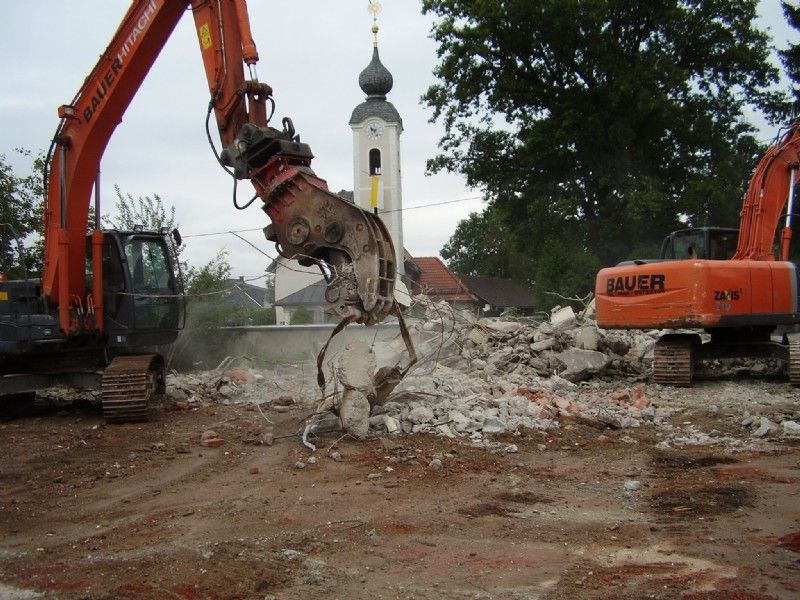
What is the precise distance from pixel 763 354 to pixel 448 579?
885 centimetres

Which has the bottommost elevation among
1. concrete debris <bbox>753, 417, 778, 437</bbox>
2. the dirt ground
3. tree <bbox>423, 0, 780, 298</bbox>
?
the dirt ground

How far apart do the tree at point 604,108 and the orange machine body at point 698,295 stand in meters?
14.6

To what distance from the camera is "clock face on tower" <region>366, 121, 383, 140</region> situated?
4331 cm

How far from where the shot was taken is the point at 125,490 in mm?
6234

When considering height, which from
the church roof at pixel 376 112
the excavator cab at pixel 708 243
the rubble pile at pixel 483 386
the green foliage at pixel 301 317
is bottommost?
the rubble pile at pixel 483 386

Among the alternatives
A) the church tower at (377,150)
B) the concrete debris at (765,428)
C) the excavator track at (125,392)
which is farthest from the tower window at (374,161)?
the concrete debris at (765,428)

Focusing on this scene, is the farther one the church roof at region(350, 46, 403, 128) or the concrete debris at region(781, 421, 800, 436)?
the church roof at region(350, 46, 403, 128)

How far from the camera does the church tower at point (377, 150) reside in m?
43.0

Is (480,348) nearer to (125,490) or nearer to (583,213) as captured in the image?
(125,490)

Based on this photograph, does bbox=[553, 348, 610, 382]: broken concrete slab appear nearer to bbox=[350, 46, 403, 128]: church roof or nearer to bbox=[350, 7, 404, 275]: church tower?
bbox=[350, 7, 404, 275]: church tower

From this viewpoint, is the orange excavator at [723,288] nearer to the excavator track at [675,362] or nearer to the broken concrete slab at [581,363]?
the excavator track at [675,362]

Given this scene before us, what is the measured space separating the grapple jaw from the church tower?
35.5 meters

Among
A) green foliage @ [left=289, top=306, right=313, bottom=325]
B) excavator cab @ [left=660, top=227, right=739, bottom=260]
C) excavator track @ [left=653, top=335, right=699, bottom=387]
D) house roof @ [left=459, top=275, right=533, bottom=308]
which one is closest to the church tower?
house roof @ [left=459, top=275, right=533, bottom=308]

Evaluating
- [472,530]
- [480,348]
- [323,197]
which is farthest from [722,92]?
[472,530]
